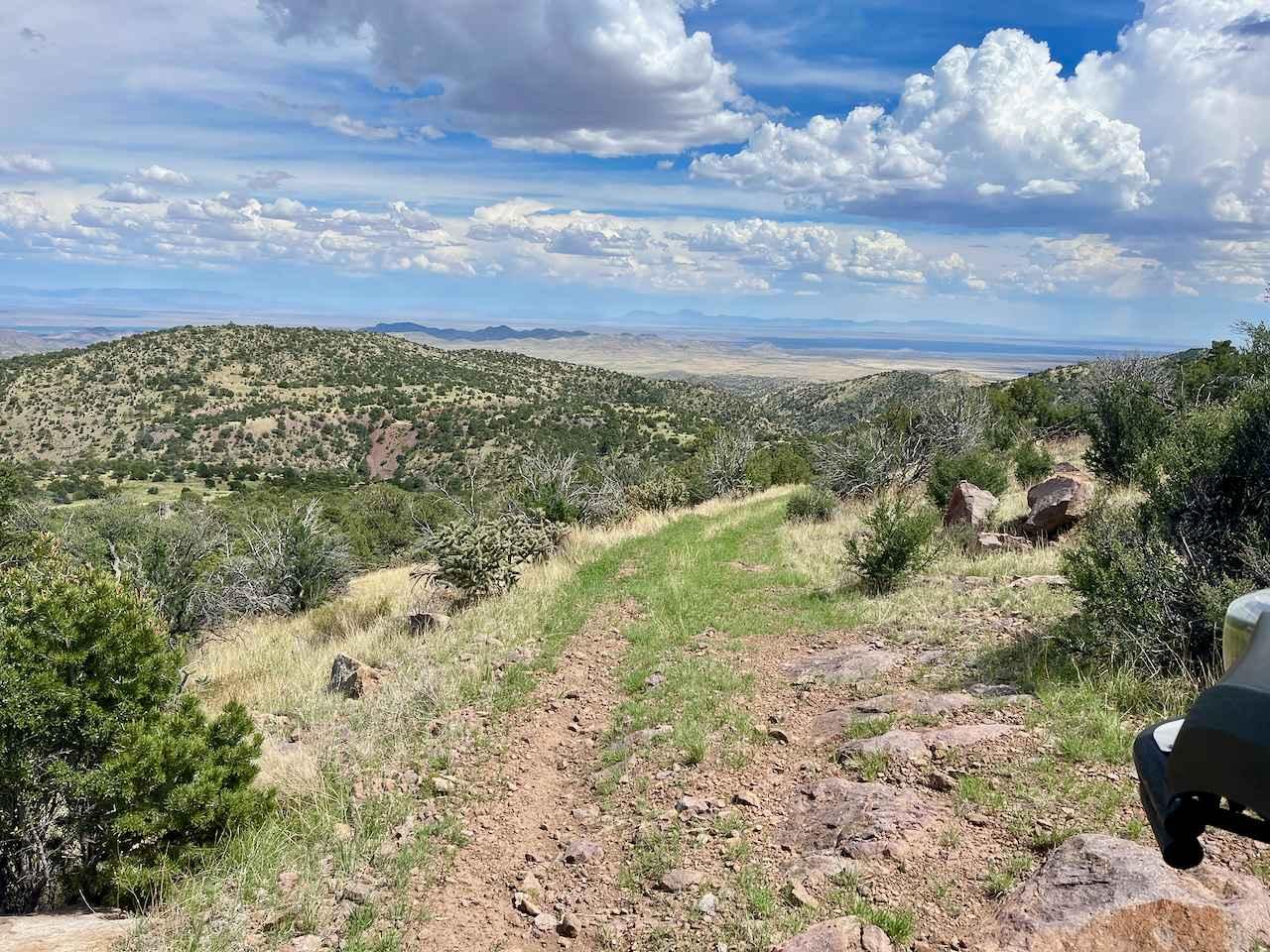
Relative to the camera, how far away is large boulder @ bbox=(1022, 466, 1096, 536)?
1084 cm

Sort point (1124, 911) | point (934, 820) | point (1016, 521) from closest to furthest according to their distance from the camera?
point (1124, 911) < point (934, 820) < point (1016, 521)

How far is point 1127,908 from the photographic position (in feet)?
9.70

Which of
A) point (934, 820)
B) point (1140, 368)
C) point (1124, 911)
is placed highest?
point (1140, 368)

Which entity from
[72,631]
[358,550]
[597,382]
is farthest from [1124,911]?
[597,382]

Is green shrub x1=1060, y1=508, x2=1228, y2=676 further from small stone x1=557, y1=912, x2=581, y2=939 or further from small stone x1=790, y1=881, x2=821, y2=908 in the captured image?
small stone x1=557, y1=912, x2=581, y2=939

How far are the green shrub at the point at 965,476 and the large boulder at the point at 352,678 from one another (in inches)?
450

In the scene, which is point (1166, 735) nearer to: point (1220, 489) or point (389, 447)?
point (1220, 489)

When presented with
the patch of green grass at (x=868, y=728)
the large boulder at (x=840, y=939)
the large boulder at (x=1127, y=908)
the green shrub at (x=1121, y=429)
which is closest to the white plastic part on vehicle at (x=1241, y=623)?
the large boulder at (x=1127, y=908)

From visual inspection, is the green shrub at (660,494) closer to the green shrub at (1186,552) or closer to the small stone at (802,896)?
the green shrub at (1186,552)

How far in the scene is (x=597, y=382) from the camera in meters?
86.6

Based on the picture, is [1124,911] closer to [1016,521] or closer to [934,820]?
[934,820]

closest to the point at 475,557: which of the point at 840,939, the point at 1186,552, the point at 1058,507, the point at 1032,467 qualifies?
the point at 1058,507

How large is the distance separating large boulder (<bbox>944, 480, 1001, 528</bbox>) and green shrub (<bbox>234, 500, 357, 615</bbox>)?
11.3 m

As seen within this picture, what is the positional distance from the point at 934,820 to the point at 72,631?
5.00 metres
